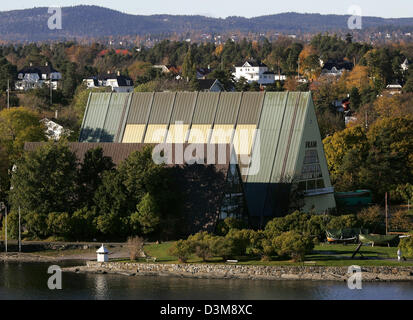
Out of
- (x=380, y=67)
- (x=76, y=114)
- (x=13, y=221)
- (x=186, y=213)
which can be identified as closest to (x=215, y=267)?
(x=186, y=213)

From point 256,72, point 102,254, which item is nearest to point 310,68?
point 256,72

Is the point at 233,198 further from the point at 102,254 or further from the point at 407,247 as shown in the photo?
the point at 407,247

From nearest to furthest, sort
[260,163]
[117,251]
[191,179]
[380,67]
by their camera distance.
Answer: [117,251]
[191,179]
[260,163]
[380,67]

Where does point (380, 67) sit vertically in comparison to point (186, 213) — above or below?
above
